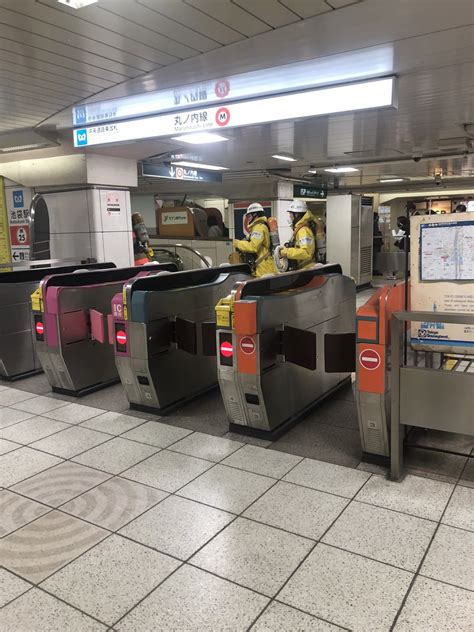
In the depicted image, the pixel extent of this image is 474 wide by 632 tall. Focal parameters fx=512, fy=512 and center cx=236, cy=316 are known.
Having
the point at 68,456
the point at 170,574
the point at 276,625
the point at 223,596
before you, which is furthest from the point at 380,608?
the point at 68,456

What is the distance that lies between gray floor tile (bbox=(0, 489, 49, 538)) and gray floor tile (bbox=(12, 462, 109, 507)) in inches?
2.0

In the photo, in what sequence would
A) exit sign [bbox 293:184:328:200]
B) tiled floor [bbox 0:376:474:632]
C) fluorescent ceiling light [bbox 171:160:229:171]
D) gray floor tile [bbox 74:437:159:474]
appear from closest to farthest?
tiled floor [bbox 0:376:474:632]
gray floor tile [bbox 74:437:159:474]
fluorescent ceiling light [bbox 171:160:229:171]
exit sign [bbox 293:184:328:200]

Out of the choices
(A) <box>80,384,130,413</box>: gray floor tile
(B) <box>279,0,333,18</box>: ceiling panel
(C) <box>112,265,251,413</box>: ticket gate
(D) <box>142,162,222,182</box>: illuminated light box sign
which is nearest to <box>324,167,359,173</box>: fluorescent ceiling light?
(D) <box>142,162,222,182</box>: illuminated light box sign

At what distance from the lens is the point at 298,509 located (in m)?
2.81

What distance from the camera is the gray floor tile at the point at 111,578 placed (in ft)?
6.91

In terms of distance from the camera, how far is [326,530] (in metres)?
2.60

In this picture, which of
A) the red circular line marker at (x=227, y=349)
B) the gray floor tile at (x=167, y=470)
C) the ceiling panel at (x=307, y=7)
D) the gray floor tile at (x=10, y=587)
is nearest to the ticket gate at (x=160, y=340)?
the red circular line marker at (x=227, y=349)

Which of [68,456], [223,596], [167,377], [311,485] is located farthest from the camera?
[167,377]

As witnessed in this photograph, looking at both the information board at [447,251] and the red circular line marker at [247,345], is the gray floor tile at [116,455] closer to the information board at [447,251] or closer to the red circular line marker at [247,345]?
the red circular line marker at [247,345]

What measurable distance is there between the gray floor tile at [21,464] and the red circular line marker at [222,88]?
2.94m

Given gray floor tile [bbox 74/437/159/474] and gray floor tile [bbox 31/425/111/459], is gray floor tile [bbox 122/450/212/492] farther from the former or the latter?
gray floor tile [bbox 31/425/111/459]

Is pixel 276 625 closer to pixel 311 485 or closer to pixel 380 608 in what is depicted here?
pixel 380 608

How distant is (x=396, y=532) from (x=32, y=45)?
140 inches

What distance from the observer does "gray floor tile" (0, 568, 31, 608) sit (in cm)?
216
